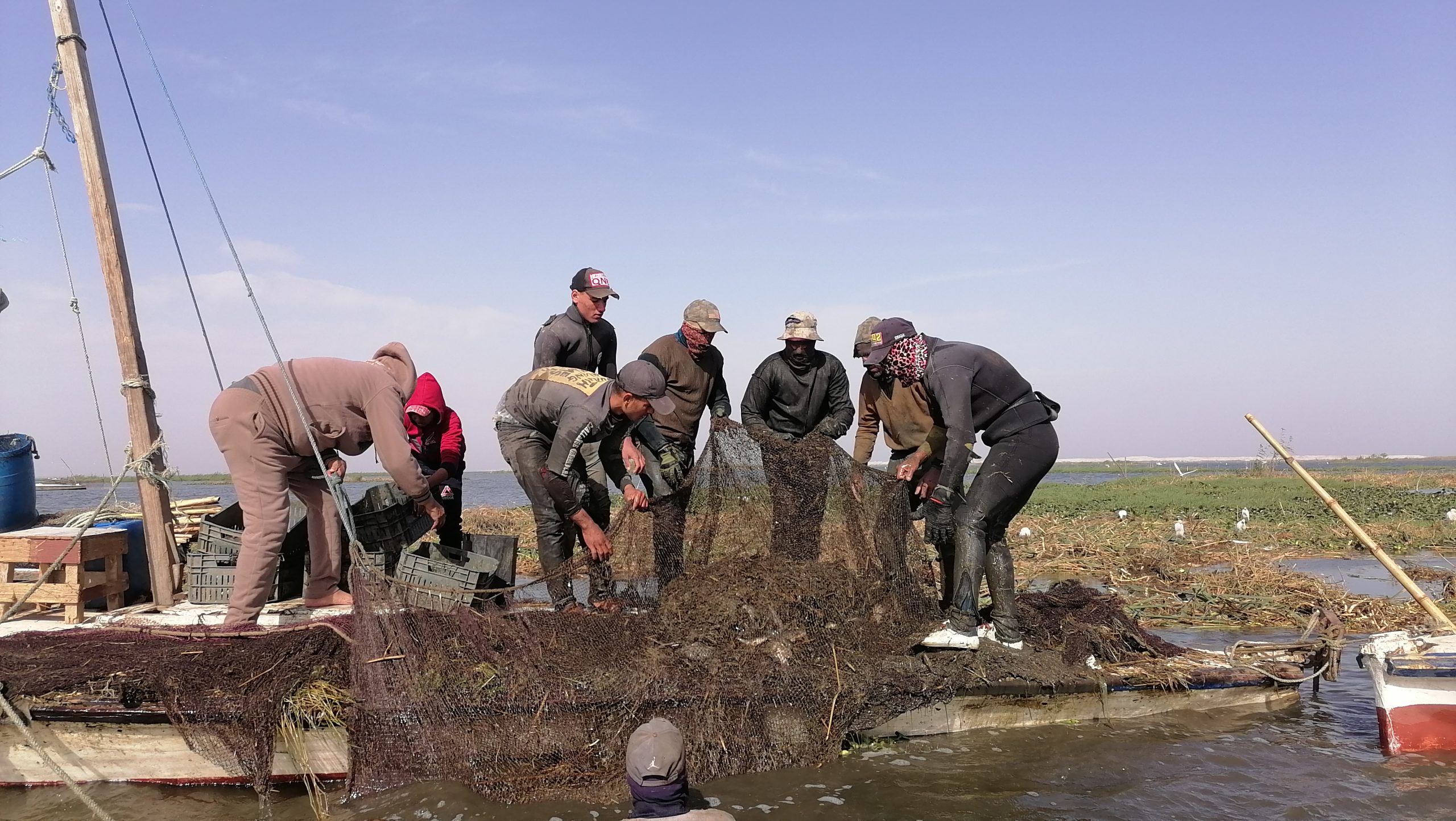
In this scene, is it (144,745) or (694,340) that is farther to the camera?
(694,340)

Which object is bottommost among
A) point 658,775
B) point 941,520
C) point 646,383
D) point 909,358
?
point 658,775

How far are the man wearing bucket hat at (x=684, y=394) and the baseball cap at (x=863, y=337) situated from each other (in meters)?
1.15

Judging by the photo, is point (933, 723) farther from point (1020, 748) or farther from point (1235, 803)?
point (1235, 803)

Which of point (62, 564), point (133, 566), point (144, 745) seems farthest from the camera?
point (133, 566)

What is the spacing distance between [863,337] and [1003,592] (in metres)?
2.51

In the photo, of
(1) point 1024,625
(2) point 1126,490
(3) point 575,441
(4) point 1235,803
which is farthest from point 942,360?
(2) point 1126,490

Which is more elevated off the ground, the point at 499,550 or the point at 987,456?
the point at 987,456

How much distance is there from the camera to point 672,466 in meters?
6.14

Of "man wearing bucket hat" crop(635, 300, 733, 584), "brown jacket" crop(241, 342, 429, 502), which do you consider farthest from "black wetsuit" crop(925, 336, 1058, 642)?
"brown jacket" crop(241, 342, 429, 502)

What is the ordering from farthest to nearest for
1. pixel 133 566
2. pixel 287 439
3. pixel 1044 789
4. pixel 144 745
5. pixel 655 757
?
pixel 133 566, pixel 287 439, pixel 1044 789, pixel 144 745, pixel 655 757

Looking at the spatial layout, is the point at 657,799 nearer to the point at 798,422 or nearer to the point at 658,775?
the point at 658,775

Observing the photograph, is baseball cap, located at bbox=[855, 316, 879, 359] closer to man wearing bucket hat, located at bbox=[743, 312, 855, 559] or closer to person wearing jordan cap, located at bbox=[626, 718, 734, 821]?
man wearing bucket hat, located at bbox=[743, 312, 855, 559]

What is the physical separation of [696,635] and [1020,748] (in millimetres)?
2068

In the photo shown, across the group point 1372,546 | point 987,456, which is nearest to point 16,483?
point 987,456
